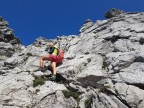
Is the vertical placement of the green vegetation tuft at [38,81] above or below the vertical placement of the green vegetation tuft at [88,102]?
above

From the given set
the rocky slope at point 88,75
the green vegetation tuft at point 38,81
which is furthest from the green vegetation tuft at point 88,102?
the green vegetation tuft at point 38,81

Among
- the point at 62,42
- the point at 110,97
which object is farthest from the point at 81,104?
the point at 62,42

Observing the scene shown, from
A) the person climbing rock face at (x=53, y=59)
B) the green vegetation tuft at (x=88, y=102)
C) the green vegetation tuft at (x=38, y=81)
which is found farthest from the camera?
the person climbing rock face at (x=53, y=59)

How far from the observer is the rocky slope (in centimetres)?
2259

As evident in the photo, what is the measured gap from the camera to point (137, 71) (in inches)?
965

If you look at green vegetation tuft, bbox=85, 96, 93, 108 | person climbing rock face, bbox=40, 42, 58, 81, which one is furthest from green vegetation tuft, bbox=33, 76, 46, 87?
green vegetation tuft, bbox=85, 96, 93, 108

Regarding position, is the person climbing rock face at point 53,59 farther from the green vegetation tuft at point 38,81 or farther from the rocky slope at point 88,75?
the green vegetation tuft at point 38,81

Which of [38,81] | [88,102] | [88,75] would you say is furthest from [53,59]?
[88,102]

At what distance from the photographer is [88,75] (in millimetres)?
25516

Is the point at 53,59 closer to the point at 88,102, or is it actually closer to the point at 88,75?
the point at 88,75

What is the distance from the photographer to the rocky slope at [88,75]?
22594mm

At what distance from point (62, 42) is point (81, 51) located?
6.84 m

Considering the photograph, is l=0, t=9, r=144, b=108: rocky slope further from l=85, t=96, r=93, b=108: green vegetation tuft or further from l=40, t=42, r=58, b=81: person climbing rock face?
l=40, t=42, r=58, b=81: person climbing rock face

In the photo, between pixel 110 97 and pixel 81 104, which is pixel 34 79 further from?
pixel 110 97
